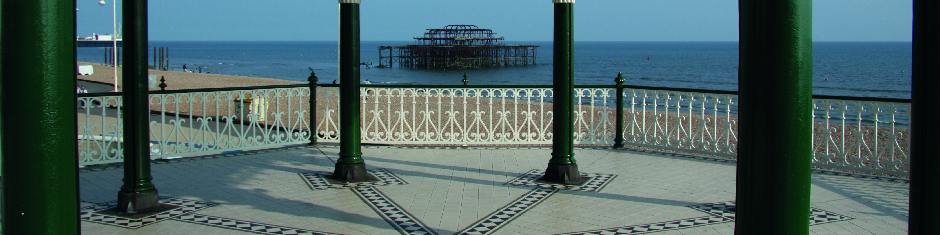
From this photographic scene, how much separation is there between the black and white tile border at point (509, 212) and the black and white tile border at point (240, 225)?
1021 millimetres

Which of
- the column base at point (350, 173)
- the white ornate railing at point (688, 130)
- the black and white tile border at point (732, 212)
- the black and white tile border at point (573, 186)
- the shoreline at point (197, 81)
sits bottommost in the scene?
the black and white tile border at point (732, 212)

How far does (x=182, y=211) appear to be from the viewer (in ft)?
Result: 18.1

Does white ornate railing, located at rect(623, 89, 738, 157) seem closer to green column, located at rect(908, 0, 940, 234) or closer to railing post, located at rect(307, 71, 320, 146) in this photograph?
railing post, located at rect(307, 71, 320, 146)

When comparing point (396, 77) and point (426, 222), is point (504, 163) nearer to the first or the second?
point (426, 222)

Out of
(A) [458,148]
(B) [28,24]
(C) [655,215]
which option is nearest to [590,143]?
(A) [458,148]

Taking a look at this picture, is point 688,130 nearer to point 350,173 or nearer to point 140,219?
point 350,173

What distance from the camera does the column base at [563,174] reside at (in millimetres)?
6688

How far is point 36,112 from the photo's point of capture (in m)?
2.37

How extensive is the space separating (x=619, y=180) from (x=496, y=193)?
4.23ft

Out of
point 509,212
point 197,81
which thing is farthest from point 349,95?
point 197,81

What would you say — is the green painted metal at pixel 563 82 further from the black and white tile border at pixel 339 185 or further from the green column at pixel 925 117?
the green column at pixel 925 117

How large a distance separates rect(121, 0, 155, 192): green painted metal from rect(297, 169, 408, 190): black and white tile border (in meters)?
1.48

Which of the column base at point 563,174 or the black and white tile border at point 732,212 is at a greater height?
the column base at point 563,174

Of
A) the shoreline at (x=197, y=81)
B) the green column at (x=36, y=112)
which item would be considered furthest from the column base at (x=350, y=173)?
the shoreline at (x=197, y=81)
